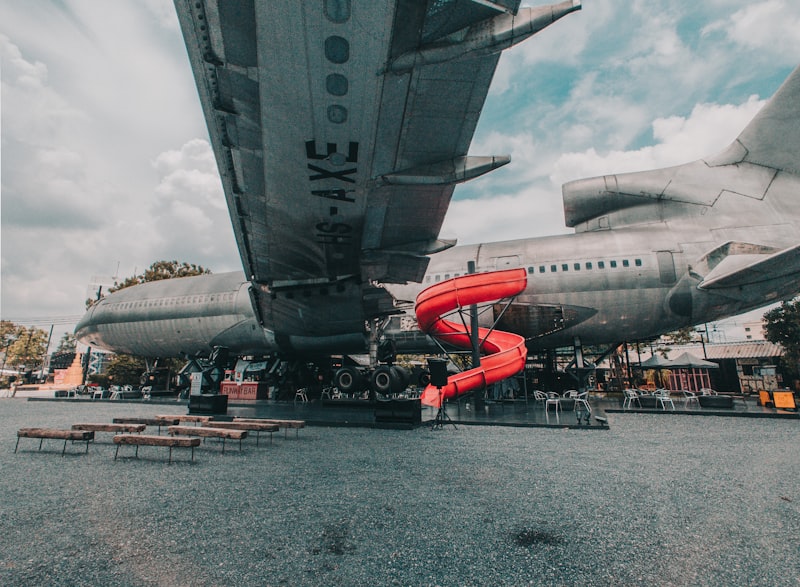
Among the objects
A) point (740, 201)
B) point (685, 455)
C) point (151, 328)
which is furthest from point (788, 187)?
point (151, 328)

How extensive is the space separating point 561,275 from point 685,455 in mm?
13147

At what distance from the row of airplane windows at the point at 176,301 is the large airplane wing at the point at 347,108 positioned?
1760cm

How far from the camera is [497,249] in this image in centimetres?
2144

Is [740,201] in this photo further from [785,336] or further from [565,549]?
[565,549]

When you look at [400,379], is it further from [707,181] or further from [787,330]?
[787,330]

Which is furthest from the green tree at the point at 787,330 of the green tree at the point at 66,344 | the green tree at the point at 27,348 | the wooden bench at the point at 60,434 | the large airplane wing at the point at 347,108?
the green tree at the point at 66,344

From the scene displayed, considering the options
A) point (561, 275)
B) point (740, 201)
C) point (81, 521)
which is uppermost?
point (740, 201)

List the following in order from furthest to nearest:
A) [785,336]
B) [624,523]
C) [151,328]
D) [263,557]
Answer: [151,328]
[785,336]
[624,523]
[263,557]

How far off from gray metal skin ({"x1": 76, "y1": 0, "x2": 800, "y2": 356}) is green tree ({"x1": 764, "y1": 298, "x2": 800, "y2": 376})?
361 inches

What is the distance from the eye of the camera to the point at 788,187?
17203 millimetres

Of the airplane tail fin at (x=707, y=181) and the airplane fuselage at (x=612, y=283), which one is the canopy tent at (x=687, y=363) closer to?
the airplane fuselage at (x=612, y=283)

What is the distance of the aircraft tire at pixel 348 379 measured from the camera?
13.8m

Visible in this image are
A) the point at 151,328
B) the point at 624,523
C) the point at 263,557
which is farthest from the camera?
the point at 151,328

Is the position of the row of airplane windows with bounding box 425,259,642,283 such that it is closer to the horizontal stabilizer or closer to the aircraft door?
the aircraft door
